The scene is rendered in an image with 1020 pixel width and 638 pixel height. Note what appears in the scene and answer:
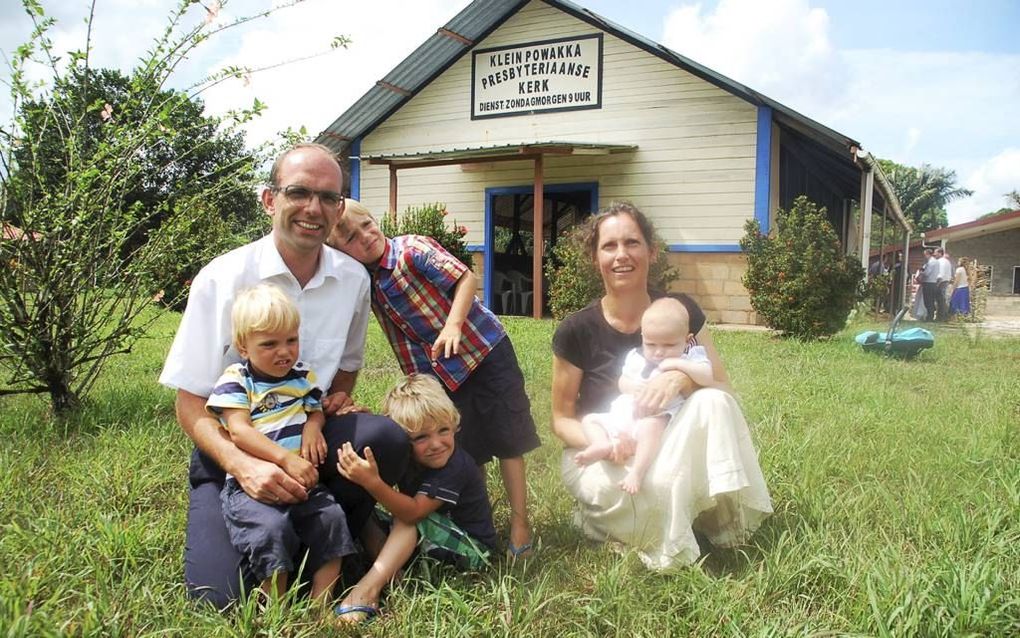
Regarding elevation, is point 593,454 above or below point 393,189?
below

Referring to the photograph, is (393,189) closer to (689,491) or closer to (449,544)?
(449,544)

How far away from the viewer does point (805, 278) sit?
10.0 metres

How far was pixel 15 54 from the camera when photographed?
4270 mm

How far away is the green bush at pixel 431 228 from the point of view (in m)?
13.1

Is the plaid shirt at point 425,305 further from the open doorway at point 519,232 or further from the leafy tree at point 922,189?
the leafy tree at point 922,189

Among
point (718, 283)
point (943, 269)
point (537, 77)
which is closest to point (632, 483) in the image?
point (718, 283)

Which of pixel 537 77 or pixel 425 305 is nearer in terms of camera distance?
pixel 425 305

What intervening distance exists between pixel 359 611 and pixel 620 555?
3.15 feet

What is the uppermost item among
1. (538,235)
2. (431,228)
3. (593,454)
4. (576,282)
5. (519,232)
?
(519,232)

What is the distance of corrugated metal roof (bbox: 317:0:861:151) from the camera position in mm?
11445

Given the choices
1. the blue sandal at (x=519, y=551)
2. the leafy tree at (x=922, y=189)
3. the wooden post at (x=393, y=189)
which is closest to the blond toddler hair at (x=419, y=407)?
the blue sandal at (x=519, y=551)

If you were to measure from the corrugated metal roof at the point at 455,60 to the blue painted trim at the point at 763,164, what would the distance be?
21cm

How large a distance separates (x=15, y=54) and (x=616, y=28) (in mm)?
10042

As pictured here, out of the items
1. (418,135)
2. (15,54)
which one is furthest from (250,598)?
(418,135)
